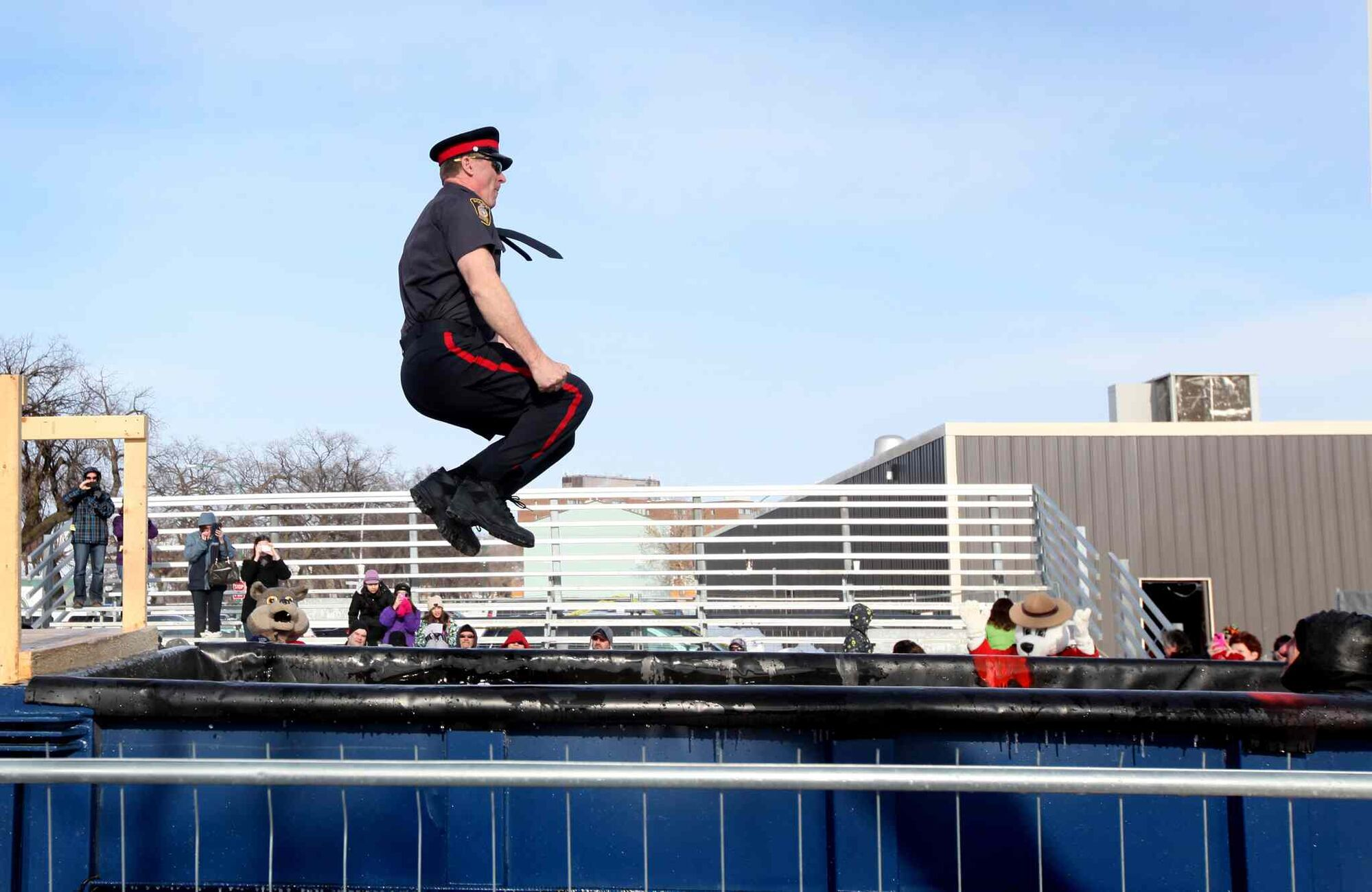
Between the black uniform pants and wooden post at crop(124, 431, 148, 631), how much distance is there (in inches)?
78.4

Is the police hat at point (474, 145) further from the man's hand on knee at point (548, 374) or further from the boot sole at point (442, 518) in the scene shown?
the boot sole at point (442, 518)

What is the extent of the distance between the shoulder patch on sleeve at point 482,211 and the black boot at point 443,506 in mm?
805

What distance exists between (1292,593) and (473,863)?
76.2 ft

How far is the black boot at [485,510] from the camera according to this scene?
3850 millimetres

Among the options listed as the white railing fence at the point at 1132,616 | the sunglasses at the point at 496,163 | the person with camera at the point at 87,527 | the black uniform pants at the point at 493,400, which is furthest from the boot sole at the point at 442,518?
the white railing fence at the point at 1132,616

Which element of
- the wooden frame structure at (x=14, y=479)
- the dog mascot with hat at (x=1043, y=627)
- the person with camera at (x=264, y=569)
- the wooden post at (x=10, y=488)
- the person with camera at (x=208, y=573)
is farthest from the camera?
the person with camera at (x=208, y=573)

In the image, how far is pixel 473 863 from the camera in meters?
3.58

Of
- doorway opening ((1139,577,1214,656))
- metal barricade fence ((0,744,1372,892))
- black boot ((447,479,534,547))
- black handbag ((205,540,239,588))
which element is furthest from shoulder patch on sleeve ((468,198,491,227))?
doorway opening ((1139,577,1214,656))

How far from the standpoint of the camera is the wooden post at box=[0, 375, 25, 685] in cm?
407

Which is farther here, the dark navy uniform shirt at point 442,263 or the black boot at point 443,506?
the black boot at point 443,506

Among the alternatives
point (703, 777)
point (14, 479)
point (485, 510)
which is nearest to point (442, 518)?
point (485, 510)

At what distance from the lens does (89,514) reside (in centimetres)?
1410

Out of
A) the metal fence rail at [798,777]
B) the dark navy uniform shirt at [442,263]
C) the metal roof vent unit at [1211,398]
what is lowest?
the metal fence rail at [798,777]

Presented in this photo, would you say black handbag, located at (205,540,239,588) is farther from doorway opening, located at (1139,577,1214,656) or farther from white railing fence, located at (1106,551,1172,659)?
doorway opening, located at (1139,577,1214,656)
